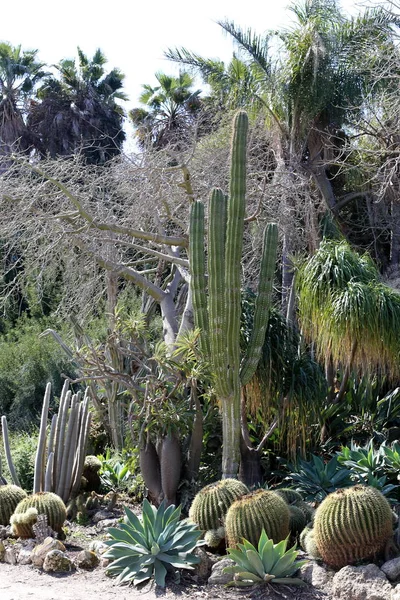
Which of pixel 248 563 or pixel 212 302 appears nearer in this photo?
pixel 248 563

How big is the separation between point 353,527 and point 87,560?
2.35 meters

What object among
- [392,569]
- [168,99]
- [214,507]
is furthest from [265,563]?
[168,99]

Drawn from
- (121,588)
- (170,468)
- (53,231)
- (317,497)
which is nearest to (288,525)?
(317,497)

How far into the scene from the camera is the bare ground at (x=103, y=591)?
5.64 meters

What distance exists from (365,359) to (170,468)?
8.63ft

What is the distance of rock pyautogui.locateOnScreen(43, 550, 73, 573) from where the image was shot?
21.2 feet

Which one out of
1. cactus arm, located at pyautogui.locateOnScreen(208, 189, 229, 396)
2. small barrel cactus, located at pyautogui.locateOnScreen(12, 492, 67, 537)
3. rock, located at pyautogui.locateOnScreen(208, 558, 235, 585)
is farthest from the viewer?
cactus arm, located at pyautogui.locateOnScreen(208, 189, 229, 396)

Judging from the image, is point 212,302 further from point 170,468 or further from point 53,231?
point 53,231

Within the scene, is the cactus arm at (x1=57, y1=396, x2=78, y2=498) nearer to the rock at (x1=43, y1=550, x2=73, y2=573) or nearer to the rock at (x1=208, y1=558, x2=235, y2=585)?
the rock at (x1=43, y1=550, x2=73, y2=573)

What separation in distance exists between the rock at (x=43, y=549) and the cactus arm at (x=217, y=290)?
217 centimetres

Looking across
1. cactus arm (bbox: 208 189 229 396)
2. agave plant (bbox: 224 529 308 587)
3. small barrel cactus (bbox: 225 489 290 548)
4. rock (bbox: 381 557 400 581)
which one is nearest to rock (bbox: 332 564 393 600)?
rock (bbox: 381 557 400 581)

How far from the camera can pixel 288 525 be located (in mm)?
6438

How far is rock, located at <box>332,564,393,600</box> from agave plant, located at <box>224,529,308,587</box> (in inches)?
11.3

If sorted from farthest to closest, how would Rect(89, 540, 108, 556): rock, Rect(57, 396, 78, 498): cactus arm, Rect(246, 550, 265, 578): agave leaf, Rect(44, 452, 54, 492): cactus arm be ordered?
Rect(57, 396, 78, 498): cactus arm < Rect(44, 452, 54, 492): cactus arm < Rect(89, 540, 108, 556): rock < Rect(246, 550, 265, 578): agave leaf
